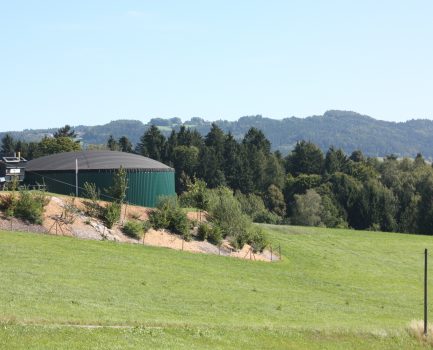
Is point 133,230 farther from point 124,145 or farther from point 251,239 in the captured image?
point 124,145

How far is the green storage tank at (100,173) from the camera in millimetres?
64125

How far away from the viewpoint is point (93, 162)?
65812 mm

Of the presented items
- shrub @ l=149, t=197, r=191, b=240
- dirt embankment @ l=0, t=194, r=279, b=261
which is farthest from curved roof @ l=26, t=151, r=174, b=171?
shrub @ l=149, t=197, r=191, b=240

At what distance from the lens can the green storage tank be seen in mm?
64125

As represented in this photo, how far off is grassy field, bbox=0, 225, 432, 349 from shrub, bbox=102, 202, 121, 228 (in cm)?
310

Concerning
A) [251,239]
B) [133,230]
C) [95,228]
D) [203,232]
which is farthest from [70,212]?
[251,239]

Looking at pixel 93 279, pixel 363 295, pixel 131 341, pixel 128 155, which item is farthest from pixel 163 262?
pixel 128 155

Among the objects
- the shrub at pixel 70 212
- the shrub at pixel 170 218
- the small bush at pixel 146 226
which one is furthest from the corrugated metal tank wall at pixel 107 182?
the shrub at pixel 70 212

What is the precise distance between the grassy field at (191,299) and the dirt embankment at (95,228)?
71.3 inches

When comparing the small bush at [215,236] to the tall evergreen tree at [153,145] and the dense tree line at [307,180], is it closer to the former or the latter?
the dense tree line at [307,180]

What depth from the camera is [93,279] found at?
34.4 m

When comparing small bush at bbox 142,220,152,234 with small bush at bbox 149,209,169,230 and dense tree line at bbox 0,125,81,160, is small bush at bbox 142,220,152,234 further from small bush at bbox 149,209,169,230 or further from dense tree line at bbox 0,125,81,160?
dense tree line at bbox 0,125,81,160

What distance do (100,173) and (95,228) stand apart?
16.4 meters

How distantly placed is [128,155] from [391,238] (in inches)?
1188
